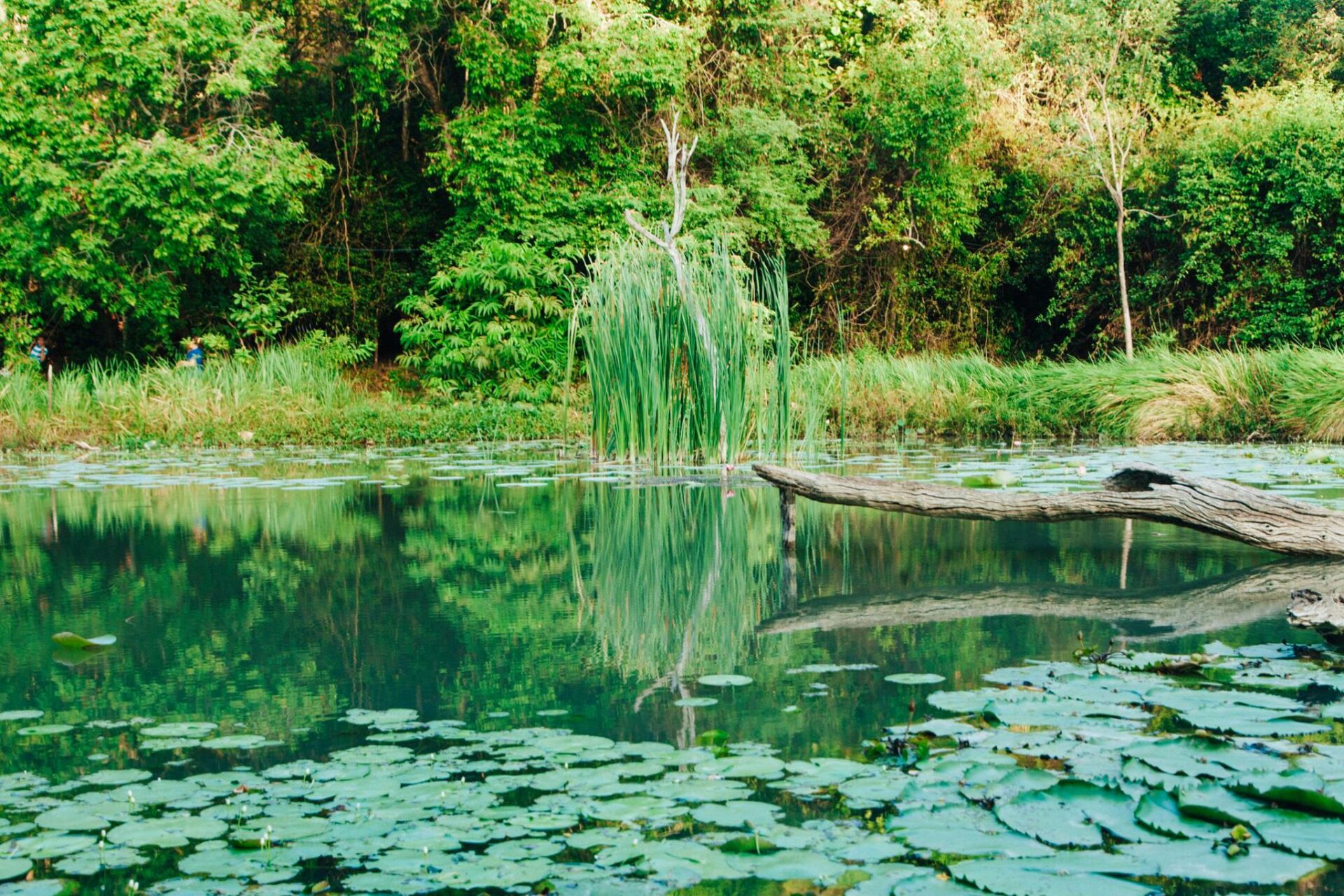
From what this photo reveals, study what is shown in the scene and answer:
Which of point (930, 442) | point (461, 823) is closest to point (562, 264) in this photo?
point (930, 442)

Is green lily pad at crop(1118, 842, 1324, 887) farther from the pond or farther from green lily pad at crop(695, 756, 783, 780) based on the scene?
green lily pad at crop(695, 756, 783, 780)

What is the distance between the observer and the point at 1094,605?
391cm

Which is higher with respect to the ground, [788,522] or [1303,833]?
[788,522]

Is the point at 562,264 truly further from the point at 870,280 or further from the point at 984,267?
the point at 984,267

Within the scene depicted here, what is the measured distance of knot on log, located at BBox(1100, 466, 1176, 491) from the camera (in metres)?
4.67

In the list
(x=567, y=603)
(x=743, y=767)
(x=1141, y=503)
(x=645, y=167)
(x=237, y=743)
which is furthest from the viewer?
(x=645, y=167)

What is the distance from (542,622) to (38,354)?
37.4 ft

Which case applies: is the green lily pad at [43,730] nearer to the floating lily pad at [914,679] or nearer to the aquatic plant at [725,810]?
the aquatic plant at [725,810]

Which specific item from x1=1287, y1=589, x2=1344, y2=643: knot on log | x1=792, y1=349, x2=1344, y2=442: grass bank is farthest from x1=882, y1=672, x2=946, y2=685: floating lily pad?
x1=792, y1=349, x2=1344, y2=442: grass bank

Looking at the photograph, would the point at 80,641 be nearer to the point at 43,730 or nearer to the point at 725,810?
the point at 43,730

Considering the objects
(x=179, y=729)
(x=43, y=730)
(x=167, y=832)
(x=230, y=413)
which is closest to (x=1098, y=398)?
(x=230, y=413)

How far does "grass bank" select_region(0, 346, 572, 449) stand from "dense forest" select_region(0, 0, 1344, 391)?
54.6 inches

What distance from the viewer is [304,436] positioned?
11758 mm

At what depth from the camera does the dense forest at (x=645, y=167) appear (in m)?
13.0
